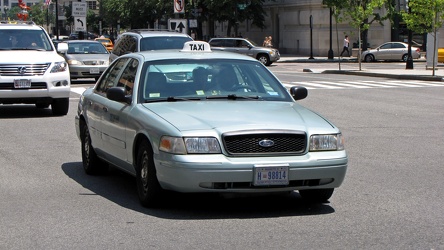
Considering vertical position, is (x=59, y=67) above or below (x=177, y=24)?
below

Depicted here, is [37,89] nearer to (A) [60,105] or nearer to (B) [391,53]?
(A) [60,105]

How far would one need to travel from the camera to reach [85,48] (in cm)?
3155

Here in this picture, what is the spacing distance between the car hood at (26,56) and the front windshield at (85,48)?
40.7ft

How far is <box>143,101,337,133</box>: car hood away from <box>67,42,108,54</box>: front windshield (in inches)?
888

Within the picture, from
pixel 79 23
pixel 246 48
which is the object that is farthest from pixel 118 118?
pixel 246 48

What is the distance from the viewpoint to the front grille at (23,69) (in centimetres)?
1789

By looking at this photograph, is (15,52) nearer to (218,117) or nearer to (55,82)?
(55,82)

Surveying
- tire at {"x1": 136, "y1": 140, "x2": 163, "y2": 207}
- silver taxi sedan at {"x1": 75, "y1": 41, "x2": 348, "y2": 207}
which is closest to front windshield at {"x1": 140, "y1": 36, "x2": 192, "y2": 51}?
silver taxi sedan at {"x1": 75, "y1": 41, "x2": 348, "y2": 207}

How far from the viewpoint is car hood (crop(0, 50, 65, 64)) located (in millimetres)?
17938

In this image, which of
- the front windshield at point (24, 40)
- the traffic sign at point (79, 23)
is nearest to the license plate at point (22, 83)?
the front windshield at point (24, 40)

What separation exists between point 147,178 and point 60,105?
10481 mm

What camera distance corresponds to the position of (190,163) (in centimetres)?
792

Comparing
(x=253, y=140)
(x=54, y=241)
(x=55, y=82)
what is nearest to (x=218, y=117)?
(x=253, y=140)

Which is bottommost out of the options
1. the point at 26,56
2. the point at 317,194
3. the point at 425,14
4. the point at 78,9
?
the point at 317,194
